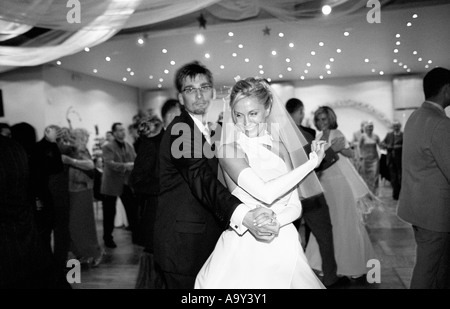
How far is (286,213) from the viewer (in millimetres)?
1724

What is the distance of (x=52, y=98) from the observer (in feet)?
30.2

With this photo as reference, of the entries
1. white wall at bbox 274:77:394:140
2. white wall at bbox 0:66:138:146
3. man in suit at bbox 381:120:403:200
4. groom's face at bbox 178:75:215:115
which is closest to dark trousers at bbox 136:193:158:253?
groom's face at bbox 178:75:215:115

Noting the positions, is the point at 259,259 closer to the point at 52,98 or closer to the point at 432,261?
the point at 432,261

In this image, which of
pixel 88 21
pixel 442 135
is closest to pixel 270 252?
pixel 442 135

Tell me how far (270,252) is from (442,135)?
131cm

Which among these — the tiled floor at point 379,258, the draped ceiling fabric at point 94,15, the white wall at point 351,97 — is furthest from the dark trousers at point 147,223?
the white wall at point 351,97

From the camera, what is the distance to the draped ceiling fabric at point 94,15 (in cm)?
321

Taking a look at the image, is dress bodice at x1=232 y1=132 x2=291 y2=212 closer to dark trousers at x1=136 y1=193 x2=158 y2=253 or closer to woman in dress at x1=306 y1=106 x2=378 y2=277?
dark trousers at x1=136 y1=193 x2=158 y2=253

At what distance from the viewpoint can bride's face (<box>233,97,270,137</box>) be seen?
175 centimetres

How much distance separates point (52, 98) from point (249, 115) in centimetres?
849

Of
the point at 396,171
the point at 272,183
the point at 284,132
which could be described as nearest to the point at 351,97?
the point at 396,171

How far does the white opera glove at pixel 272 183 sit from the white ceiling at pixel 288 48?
A: 280 centimetres

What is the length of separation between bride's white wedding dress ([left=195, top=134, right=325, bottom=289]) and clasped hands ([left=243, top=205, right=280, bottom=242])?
10cm

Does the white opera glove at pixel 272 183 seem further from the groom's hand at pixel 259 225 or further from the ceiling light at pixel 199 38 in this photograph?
the ceiling light at pixel 199 38
